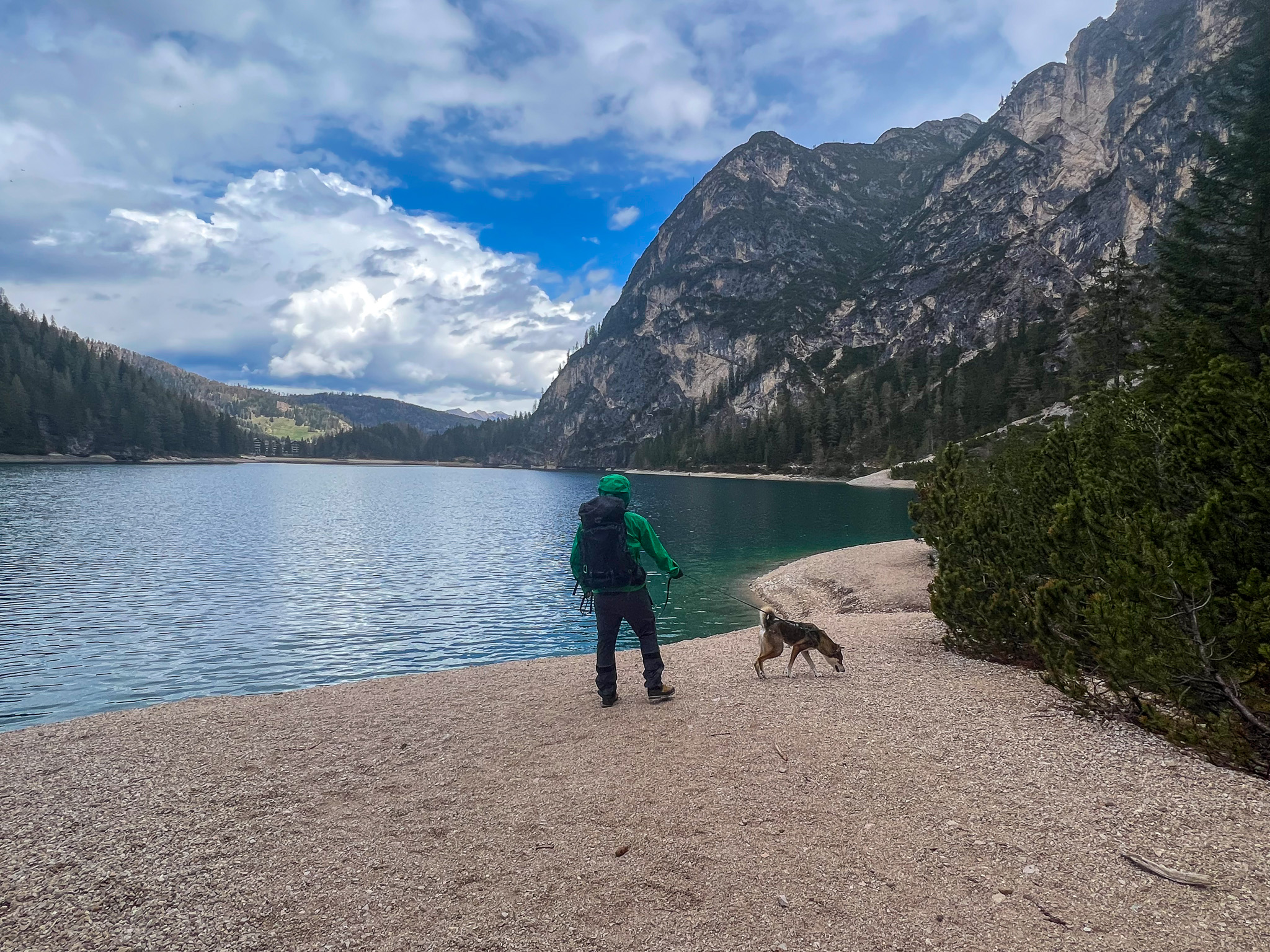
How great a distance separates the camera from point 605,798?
6.47 meters

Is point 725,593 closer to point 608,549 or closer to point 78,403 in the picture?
point 608,549

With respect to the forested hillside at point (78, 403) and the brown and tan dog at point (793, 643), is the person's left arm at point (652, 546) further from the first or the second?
the forested hillside at point (78, 403)

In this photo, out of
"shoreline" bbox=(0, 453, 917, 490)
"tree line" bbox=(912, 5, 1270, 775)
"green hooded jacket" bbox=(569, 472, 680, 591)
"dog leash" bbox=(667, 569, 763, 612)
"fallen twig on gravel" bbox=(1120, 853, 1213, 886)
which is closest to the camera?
"fallen twig on gravel" bbox=(1120, 853, 1213, 886)

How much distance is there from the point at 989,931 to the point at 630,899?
2.50m

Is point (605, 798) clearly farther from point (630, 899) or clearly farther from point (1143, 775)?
point (1143, 775)

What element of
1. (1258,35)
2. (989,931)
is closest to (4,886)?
(989,931)

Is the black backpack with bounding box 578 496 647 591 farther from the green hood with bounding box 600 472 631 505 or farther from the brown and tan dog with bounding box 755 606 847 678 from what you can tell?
the brown and tan dog with bounding box 755 606 847 678

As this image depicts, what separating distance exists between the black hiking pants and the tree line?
5.44m

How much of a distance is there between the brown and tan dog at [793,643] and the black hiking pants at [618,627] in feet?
7.52

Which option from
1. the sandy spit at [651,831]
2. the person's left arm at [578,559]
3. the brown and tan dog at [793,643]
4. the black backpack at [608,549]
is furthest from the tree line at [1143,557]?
the person's left arm at [578,559]

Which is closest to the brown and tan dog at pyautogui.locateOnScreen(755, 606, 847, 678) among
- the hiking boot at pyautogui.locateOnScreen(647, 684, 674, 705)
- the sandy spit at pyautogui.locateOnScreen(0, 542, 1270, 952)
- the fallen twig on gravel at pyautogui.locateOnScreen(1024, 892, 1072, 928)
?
the sandy spit at pyautogui.locateOnScreen(0, 542, 1270, 952)

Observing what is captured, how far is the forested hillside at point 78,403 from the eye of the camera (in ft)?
437

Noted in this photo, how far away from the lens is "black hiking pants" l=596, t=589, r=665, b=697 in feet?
30.8

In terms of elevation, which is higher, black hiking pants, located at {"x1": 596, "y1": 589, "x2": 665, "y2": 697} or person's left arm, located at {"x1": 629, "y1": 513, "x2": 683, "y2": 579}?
person's left arm, located at {"x1": 629, "y1": 513, "x2": 683, "y2": 579}
